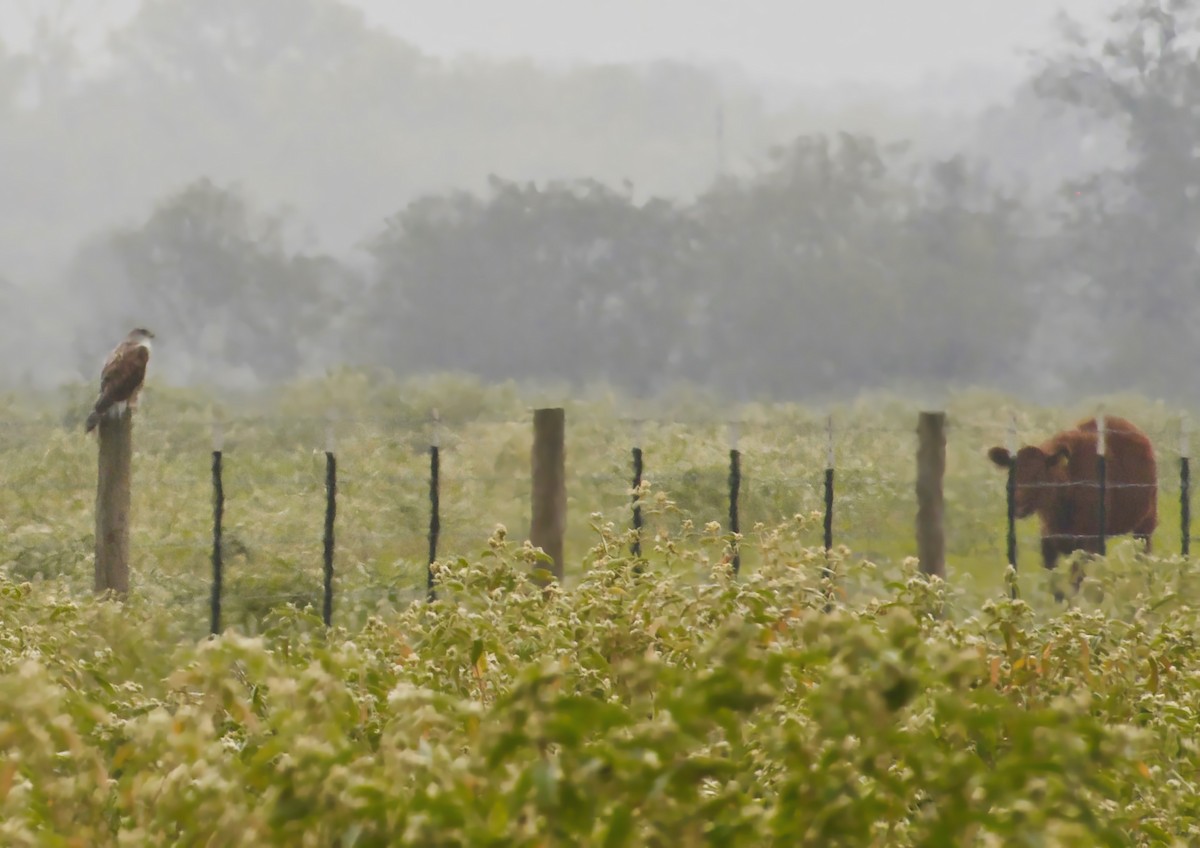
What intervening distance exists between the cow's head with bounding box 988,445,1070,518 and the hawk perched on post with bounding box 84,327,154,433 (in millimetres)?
8280

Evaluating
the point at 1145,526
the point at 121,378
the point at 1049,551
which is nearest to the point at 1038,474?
the point at 1049,551

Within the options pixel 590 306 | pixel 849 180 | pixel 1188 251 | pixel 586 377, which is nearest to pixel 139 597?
pixel 586 377

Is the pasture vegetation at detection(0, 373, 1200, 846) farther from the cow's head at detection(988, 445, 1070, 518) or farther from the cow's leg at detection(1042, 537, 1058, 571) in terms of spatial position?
the cow's leg at detection(1042, 537, 1058, 571)

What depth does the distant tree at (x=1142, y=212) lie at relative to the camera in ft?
123

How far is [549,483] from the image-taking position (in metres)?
8.11

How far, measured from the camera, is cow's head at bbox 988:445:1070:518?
13.8 m

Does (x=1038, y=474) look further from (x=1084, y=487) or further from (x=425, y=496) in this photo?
(x=425, y=496)

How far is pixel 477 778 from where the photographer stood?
2.12 meters

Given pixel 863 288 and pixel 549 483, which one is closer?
pixel 549 483

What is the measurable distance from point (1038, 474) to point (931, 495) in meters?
5.22

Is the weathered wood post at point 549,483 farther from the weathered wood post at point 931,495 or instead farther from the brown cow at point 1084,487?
the brown cow at point 1084,487

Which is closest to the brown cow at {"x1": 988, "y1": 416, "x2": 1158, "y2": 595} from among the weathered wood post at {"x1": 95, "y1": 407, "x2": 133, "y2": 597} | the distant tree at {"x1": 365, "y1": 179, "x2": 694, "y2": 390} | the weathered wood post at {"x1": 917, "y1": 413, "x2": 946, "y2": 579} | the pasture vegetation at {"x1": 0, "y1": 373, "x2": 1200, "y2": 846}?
the weathered wood post at {"x1": 917, "y1": 413, "x2": 946, "y2": 579}

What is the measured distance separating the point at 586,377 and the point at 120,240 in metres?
17.7

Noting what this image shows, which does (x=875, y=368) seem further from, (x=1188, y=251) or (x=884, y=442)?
(x=884, y=442)
